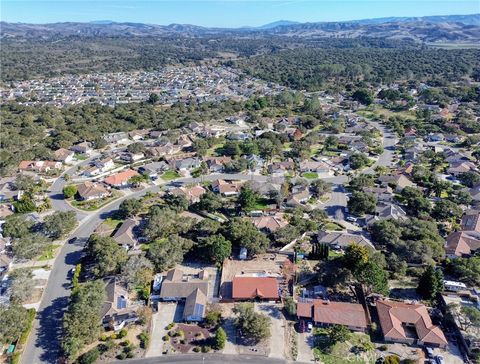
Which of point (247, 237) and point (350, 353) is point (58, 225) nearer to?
point (247, 237)

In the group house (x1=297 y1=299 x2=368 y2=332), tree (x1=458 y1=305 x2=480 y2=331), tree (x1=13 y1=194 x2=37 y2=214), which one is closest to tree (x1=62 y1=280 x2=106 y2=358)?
house (x1=297 y1=299 x2=368 y2=332)

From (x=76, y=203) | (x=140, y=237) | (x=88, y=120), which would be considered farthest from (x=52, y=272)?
(x=88, y=120)

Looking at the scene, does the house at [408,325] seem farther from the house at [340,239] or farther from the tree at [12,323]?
the tree at [12,323]

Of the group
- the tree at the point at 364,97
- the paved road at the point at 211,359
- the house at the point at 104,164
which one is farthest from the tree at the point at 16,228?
the tree at the point at 364,97

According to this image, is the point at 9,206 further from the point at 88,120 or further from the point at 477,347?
the point at 477,347

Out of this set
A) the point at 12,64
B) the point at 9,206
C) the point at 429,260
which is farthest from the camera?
the point at 12,64

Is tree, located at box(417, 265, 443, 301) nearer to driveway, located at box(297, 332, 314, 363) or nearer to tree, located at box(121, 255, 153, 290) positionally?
driveway, located at box(297, 332, 314, 363)

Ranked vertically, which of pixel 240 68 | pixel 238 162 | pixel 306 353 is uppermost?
pixel 240 68
